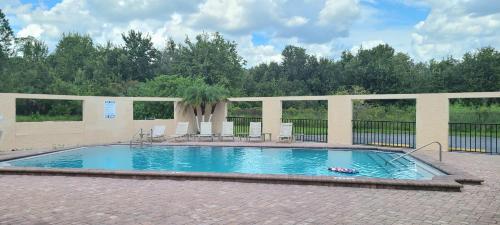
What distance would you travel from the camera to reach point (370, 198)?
6828 mm

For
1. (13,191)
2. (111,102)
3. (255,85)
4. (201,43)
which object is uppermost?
(201,43)

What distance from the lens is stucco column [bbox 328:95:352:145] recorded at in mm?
16188

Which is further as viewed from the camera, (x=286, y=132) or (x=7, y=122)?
(x=286, y=132)

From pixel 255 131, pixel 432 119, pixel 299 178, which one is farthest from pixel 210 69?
pixel 299 178

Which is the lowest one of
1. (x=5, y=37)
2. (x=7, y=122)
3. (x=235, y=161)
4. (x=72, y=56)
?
(x=235, y=161)

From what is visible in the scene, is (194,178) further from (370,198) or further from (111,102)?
(111,102)

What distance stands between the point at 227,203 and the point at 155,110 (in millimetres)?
17251

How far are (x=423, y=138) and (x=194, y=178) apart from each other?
9179 millimetres

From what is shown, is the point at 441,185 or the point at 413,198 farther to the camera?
the point at 441,185

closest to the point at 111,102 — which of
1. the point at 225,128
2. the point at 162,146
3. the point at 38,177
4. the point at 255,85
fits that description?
the point at 162,146

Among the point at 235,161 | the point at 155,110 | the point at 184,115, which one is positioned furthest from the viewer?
the point at 155,110

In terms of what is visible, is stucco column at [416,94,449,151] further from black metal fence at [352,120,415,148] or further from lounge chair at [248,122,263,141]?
lounge chair at [248,122,263,141]

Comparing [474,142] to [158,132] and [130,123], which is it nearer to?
[158,132]

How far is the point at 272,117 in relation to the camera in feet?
60.0
